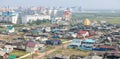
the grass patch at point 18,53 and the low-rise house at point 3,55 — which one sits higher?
the low-rise house at point 3,55

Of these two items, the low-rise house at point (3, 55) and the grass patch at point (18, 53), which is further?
the grass patch at point (18, 53)

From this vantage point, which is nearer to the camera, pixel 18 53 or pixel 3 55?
pixel 3 55

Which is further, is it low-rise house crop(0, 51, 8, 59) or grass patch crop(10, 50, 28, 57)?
grass patch crop(10, 50, 28, 57)

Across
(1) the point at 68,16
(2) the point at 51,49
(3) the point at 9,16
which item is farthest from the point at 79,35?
(1) the point at 68,16

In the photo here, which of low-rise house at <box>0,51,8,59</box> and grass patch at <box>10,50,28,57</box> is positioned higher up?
low-rise house at <box>0,51,8,59</box>

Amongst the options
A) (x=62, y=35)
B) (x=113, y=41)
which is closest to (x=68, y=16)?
(x=62, y=35)

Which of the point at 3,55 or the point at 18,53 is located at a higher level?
the point at 3,55

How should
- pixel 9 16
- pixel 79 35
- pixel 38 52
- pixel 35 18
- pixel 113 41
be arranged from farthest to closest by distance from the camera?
pixel 35 18 < pixel 9 16 < pixel 79 35 < pixel 113 41 < pixel 38 52

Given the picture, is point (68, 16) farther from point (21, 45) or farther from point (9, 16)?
point (21, 45)

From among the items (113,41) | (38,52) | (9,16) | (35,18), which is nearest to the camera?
(38,52)

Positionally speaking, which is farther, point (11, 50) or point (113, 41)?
A: point (113, 41)
